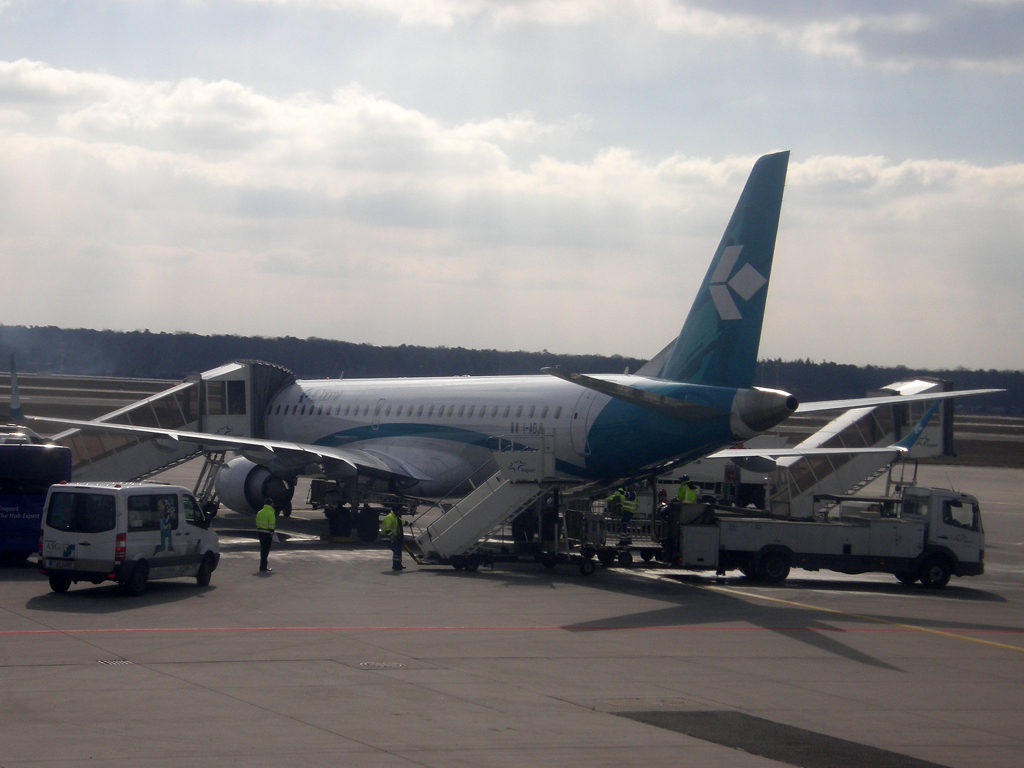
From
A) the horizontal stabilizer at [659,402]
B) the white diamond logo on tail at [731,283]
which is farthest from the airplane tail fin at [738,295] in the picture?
the horizontal stabilizer at [659,402]

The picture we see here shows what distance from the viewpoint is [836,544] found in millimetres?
25578

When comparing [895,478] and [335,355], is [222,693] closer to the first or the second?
[895,478]

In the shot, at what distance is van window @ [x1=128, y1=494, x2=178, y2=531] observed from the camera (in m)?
20.2

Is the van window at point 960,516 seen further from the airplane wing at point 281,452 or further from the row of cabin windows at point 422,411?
the airplane wing at point 281,452

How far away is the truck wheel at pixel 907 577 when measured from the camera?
26359 millimetres

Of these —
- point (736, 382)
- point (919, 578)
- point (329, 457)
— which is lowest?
point (919, 578)

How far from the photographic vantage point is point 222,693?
12516mm

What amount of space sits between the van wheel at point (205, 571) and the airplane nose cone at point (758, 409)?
11.4 m

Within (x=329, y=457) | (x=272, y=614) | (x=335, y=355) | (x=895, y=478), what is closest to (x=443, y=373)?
(x=335, y=355)

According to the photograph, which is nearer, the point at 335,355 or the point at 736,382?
the point at 736,382

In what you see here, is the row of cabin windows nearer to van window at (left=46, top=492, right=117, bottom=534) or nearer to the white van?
the white van

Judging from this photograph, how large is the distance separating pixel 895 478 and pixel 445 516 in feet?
142

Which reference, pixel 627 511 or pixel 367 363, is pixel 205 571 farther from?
pixel 367 363

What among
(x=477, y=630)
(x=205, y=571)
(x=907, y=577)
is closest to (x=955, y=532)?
(x=907, y=577)
